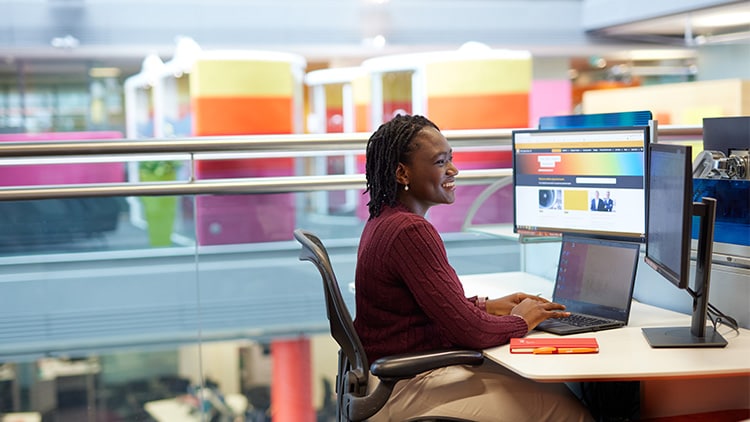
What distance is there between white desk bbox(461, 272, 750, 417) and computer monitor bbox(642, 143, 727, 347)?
50mm

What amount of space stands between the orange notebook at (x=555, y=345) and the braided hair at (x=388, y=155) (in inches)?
19.3

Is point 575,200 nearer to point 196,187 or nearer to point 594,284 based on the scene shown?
point 594,284

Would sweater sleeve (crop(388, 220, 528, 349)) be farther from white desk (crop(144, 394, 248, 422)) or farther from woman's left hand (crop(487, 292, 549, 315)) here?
white desk (crop(144, 394, 248, 422))

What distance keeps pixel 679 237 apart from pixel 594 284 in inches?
21.2

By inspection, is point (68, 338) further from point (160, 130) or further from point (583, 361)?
point (160, 130)

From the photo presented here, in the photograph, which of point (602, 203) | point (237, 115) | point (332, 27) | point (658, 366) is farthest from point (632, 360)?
point (332, 27)

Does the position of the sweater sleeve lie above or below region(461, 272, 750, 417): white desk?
above

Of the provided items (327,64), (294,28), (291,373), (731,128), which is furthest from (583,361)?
(327,64)

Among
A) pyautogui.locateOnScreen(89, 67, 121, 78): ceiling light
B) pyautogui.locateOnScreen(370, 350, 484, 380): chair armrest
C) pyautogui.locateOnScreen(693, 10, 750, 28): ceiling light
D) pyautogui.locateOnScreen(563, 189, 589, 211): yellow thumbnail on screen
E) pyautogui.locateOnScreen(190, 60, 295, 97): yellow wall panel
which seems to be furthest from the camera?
pyautogui.locateOnScreen(89, 67, 121, 78): ceiling light

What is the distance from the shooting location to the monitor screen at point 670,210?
2.00 metres

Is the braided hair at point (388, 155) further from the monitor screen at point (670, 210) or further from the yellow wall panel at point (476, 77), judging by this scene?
the yellow wall panel at point (476, 77)

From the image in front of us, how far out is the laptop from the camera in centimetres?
241

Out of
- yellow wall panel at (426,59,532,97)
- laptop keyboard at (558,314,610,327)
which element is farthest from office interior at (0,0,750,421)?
yellow wall panel at (426,59,532,97)

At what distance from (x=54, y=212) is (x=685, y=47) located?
1359 centimetres
